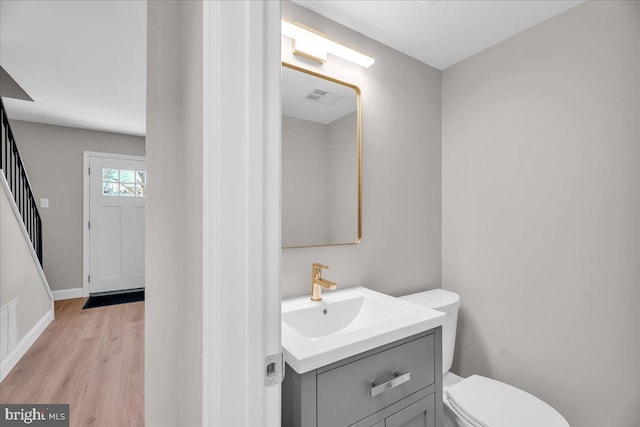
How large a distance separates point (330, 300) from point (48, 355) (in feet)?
8.86

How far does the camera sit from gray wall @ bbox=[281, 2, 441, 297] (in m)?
1.49

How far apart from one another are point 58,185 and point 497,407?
515 centimetres

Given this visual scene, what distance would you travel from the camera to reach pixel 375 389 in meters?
0.94

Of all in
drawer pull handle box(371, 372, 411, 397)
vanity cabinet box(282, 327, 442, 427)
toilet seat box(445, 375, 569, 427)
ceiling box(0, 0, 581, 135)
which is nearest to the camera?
vanity cabinet box(282, 327, 442, 427)

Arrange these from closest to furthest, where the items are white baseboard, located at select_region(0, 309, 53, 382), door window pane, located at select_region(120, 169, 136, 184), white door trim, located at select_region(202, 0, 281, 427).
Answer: white door trim, located at select_region(202, 0, 281, 427) < white baseboard, located at select_region(0, 309, 53, 382) < door window pane, located at select_region(120, 169, 136, 184)

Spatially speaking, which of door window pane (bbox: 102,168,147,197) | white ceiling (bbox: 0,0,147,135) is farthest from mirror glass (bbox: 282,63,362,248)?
door window pane (bbox: 102,168,147,197)

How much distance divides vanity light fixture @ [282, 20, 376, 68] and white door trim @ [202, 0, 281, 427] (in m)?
0.85

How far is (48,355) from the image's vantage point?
8.34 feet

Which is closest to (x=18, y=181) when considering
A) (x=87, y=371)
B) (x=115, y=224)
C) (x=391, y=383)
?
(x=115, y=224)

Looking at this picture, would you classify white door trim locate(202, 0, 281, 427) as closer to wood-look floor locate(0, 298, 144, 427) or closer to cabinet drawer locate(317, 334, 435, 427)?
cabinet drawer locate(317, 334, 435, 427)

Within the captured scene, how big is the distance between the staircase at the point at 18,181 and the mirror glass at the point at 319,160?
2786 millimetres

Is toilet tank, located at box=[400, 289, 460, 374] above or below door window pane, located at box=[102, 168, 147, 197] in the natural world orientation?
below

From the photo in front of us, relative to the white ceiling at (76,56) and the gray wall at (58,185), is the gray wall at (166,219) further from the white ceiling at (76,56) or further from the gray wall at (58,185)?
the gray wall at (58,185)

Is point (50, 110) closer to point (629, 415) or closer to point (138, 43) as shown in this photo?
point (138, 43)
